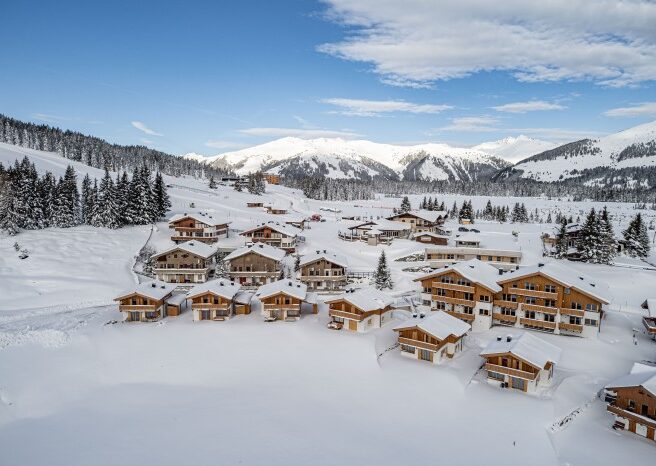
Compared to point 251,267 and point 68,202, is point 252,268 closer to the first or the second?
point 251,267

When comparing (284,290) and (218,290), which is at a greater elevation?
(284,290)

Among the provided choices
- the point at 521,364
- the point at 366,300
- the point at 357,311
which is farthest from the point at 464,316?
the point at 521,364

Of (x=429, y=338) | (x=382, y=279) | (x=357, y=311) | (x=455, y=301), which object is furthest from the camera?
(x=382, y=279)

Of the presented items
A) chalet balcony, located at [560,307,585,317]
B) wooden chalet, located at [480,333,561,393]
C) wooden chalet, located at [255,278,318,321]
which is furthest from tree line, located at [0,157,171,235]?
chalet balcony, located at [560,307,585,317]

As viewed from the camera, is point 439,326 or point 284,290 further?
point 284,290

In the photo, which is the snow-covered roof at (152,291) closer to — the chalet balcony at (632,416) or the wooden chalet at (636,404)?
the chalet balcony at (632,416)

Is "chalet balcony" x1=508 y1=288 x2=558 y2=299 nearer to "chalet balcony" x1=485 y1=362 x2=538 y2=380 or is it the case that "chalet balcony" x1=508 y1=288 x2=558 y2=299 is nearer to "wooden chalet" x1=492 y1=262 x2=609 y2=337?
"wooden chalet" x1=492 y1=262 x2=609 y2=337

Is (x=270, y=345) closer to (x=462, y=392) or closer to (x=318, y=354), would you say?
(x=318, y=354)

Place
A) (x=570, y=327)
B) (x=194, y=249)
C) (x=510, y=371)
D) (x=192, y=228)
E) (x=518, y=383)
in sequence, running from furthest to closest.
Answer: (x=192, y=228)
(x=194, y=249)
(x=570, y=327)
(x=518, y=383)
(x=510, y=371)
